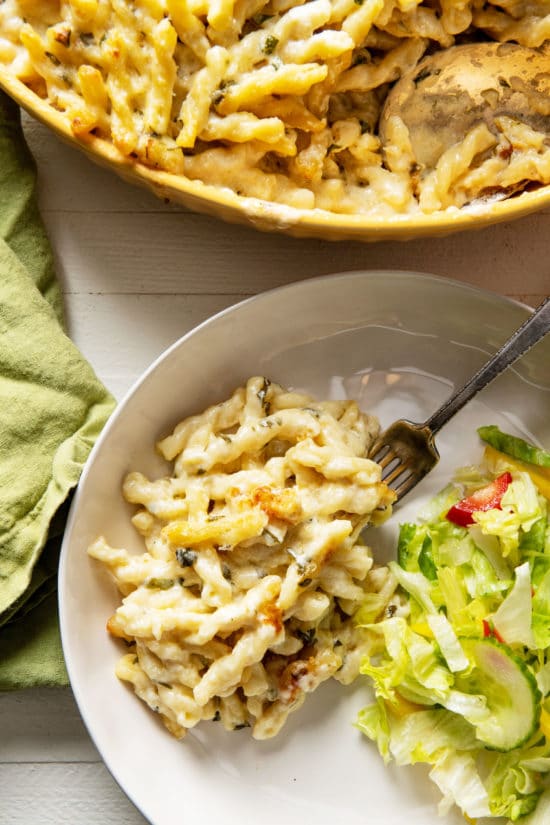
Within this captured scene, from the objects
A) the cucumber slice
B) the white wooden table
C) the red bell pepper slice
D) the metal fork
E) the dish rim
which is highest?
the dish rim

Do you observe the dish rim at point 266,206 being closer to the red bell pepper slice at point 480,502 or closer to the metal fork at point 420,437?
the metal fork at point 420,437

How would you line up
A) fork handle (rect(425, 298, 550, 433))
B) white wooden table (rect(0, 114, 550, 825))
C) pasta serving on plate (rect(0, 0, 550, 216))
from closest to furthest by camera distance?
pasta serving on plate (rect(0, 0, 550, 216))
fork handle (rect(425, 298, 550, 433))
white wooden table (rect(0, 114, 550, 825))

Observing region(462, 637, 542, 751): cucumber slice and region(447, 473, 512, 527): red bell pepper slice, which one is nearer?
region(462, 637, 542, 751): cucumber slice

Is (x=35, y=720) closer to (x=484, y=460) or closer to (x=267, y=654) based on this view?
(x=267, y=654)

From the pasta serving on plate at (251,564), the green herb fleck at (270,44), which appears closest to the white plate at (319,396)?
the pasta serving on plate at (251,564)

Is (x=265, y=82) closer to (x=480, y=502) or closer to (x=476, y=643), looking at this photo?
(x=480, y=502)

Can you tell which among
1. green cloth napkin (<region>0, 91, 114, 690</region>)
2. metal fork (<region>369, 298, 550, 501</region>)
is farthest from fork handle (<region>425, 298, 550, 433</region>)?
green cloth napkin (<region>0, 91, 114, 690</region>)

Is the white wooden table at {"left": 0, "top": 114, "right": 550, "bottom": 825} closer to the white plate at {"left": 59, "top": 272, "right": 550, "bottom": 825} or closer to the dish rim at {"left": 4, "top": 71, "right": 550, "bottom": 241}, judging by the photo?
the white plate at {"left": 59, "top": 272, "right": 550, "bottom": 825}
